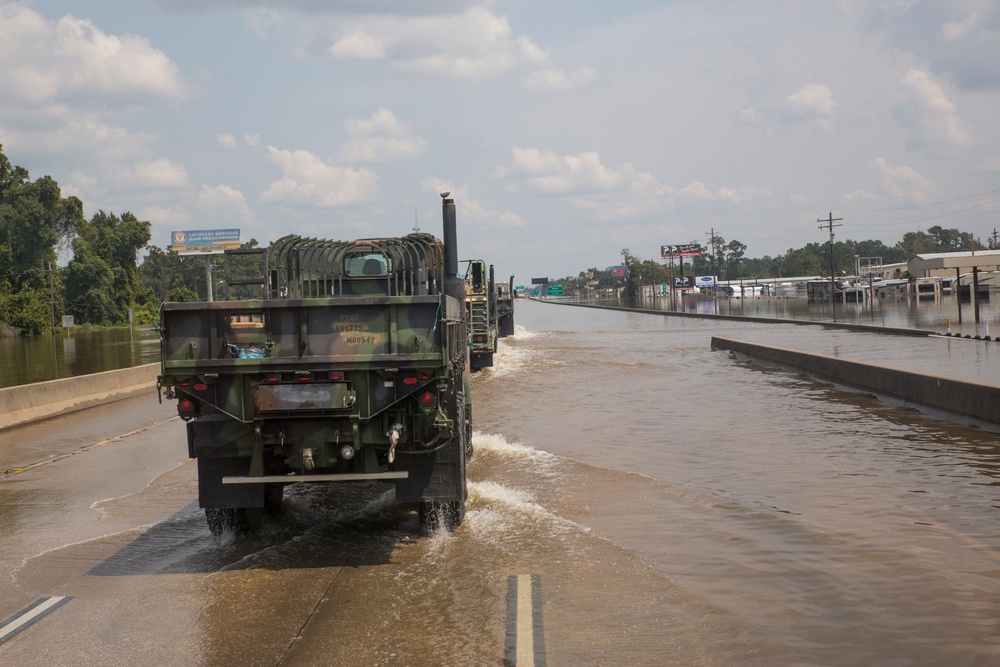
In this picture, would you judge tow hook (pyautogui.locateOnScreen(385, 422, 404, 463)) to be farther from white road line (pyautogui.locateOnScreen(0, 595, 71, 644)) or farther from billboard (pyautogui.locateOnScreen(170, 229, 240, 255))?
billboard (pyautogui.locateOnScreen(170, 229, 240, 255))

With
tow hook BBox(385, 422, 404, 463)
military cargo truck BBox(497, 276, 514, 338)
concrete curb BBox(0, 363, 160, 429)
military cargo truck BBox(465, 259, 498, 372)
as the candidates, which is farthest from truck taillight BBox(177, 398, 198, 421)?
military cargo truck BBox(497, 276, 514, 338)

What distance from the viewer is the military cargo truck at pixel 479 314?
967 inches

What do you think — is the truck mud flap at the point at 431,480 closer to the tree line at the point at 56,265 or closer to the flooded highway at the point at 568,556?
the flooded highway at the point at 568,556

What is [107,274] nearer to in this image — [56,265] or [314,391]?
[56,265]

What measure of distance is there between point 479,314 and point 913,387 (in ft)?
41.7

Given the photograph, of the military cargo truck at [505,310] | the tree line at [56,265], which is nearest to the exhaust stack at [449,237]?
the military cargo truck at [505,310]

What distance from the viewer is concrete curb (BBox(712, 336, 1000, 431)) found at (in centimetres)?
1456

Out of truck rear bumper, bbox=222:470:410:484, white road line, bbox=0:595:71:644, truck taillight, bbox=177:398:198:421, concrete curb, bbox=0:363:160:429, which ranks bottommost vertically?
white road line, bbox=0:595:71:644

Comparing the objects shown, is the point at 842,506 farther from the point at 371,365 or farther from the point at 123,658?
the point at 123,658

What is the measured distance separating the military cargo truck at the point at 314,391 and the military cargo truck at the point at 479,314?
1527cm

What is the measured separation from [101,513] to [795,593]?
744 centimetres

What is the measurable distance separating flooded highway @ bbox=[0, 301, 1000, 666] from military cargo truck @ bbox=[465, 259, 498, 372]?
9.06m

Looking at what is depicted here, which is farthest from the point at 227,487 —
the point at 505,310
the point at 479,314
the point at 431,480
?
the point at 505,310

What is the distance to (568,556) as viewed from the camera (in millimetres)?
8109
